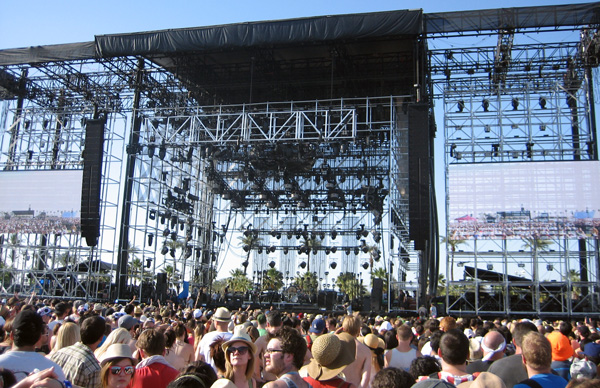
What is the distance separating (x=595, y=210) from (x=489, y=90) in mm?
6053

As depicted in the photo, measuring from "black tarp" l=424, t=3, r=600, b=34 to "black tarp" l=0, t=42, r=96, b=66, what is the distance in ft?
42.1

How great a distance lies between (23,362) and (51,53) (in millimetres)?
21877

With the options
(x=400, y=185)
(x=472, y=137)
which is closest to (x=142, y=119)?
(x=400, y=185)

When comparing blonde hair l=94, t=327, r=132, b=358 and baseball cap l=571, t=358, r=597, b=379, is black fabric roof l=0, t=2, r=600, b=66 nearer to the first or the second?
baseball cap l=571, t=358, r=597, b=379

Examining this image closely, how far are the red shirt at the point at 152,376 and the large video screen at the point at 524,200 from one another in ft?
61.5

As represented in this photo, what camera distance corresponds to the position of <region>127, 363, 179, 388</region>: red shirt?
3.82 m

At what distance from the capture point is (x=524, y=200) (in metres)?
21.3

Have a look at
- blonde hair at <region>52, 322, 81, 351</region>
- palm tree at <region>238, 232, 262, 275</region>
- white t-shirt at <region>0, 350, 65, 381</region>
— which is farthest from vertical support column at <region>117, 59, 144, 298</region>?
white t-shirt at <region>0, 350, 65, 381</region>

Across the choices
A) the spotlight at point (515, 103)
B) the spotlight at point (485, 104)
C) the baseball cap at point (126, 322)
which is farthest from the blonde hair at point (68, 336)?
the spotlight at point (515, 103)

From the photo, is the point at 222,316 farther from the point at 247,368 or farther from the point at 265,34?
the point at 265,34

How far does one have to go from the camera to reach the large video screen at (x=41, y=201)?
23.6 meters

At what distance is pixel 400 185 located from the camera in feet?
85.2

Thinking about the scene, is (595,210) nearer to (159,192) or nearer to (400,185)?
(400,185)

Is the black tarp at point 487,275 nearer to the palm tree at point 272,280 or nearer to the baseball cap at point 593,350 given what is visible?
the palm tree at point 272,280
